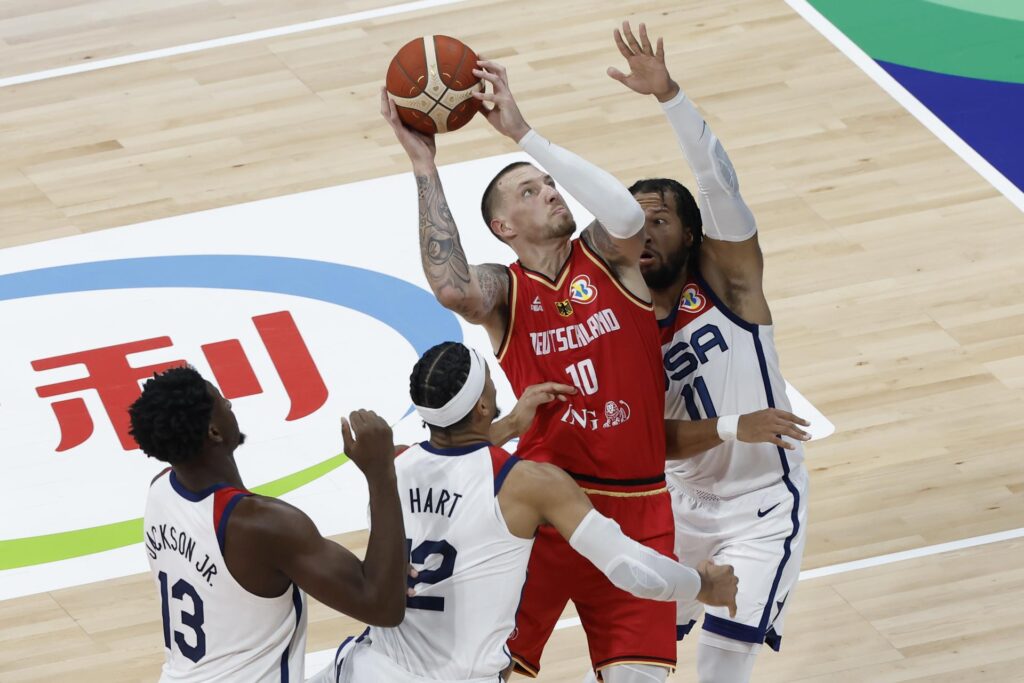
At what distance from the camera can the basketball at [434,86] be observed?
584cm

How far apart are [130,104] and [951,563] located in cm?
619

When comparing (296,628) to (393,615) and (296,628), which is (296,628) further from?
(393,615)

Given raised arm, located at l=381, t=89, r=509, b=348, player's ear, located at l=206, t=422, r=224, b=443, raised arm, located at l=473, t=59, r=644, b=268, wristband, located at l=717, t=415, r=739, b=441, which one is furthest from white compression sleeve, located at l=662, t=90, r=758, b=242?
player's ear, located at l=206, t=422, r=224, b=443

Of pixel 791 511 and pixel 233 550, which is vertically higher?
pixel 233 550

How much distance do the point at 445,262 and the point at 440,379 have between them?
28.5 inches

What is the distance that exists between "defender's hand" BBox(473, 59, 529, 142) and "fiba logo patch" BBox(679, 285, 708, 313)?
2.64 feet

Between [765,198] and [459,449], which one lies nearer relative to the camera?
[459,449]

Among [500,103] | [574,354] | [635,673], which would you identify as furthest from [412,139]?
[635,673]

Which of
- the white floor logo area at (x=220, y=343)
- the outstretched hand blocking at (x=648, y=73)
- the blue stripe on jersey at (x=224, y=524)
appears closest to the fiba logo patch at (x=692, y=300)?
the outstretched hand blocking at (x=648, y=73)

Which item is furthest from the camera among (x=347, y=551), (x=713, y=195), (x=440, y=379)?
(x=713, y=195)

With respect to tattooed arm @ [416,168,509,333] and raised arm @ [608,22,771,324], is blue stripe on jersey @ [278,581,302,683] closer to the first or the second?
tattooed arm @ [416,168,509,333]

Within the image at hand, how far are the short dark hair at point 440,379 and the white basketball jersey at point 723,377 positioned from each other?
115cm

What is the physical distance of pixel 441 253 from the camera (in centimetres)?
572

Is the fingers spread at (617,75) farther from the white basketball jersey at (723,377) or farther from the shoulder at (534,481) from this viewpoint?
the shoulder at (534,481)
